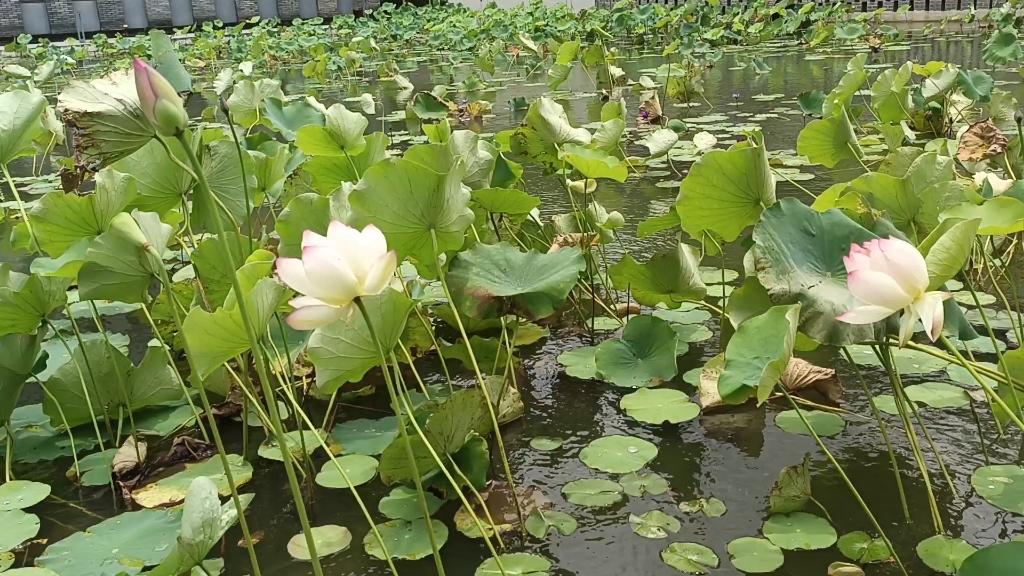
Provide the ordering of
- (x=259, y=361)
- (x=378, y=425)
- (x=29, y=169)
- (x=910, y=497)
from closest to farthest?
(x=259, y=361) → (x=910, y=497) → (x=378, y=425) → (x=29, y=169)

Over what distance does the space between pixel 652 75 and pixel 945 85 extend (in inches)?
104

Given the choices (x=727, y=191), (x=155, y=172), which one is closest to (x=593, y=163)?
(x=727, y=191)

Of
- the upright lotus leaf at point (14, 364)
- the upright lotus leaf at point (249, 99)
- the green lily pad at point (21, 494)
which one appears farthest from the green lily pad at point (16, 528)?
the upright lotus leaf at point (249, 99)

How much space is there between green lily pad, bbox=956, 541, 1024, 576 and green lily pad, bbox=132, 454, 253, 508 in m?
0.73

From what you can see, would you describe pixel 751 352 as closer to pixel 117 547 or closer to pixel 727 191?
pixel 727 191

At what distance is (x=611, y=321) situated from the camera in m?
1.35

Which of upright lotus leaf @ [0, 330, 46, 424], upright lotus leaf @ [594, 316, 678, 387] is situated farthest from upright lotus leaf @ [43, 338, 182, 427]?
upright lotus leaf @ [594, 316, 678, 387]

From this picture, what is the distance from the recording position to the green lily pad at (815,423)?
98 cm

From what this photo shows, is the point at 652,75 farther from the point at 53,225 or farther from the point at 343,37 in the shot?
the point at 343,37

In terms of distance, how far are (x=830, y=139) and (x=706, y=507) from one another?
79 centimetres

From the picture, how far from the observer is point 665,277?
1.13m

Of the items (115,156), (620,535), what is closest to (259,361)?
(115,156)

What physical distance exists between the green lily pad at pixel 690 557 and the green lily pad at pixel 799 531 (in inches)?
2.6

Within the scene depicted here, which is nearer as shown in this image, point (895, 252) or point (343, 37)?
point (895, 252)
